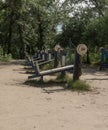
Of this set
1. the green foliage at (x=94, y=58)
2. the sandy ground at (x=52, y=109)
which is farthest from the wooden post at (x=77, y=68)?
the green foliage at (x=94, y=58)

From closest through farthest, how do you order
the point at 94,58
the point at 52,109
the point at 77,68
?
the point at 52,109, the point at 77,68, the point at 94,58

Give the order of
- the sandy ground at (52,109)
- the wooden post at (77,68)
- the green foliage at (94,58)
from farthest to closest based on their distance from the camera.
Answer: the green foliage at (94,58), the wooden post at (77,68), the sandy ground at (52,109)

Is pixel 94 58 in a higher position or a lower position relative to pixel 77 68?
lower

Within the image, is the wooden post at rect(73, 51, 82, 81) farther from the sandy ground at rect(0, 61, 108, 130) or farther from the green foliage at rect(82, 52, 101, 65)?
the green foliage at rect(82, 52, 101, 65)

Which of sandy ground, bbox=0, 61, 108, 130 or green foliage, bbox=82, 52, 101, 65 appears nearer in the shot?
sandy ground, bbox=0, 61, 108, 130

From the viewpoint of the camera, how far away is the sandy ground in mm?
5848

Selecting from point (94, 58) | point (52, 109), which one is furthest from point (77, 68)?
point (94, 58)

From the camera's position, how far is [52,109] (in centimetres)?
718

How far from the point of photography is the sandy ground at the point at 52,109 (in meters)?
5.85

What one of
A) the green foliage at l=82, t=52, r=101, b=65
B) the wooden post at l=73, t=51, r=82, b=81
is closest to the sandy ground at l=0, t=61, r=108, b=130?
the wooden post at l=73, t=51, r=82, b=81

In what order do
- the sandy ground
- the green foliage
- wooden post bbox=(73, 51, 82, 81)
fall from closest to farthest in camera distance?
the sandy ground < wooden post bbox=(73, 51, 82, 81) < the green foliage

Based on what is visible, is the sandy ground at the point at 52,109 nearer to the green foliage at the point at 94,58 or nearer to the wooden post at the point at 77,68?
the wooden post at the point at 77,68

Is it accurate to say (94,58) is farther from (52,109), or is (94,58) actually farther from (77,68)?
(52,109)

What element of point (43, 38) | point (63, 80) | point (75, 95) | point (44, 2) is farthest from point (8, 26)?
point (75, 95)
